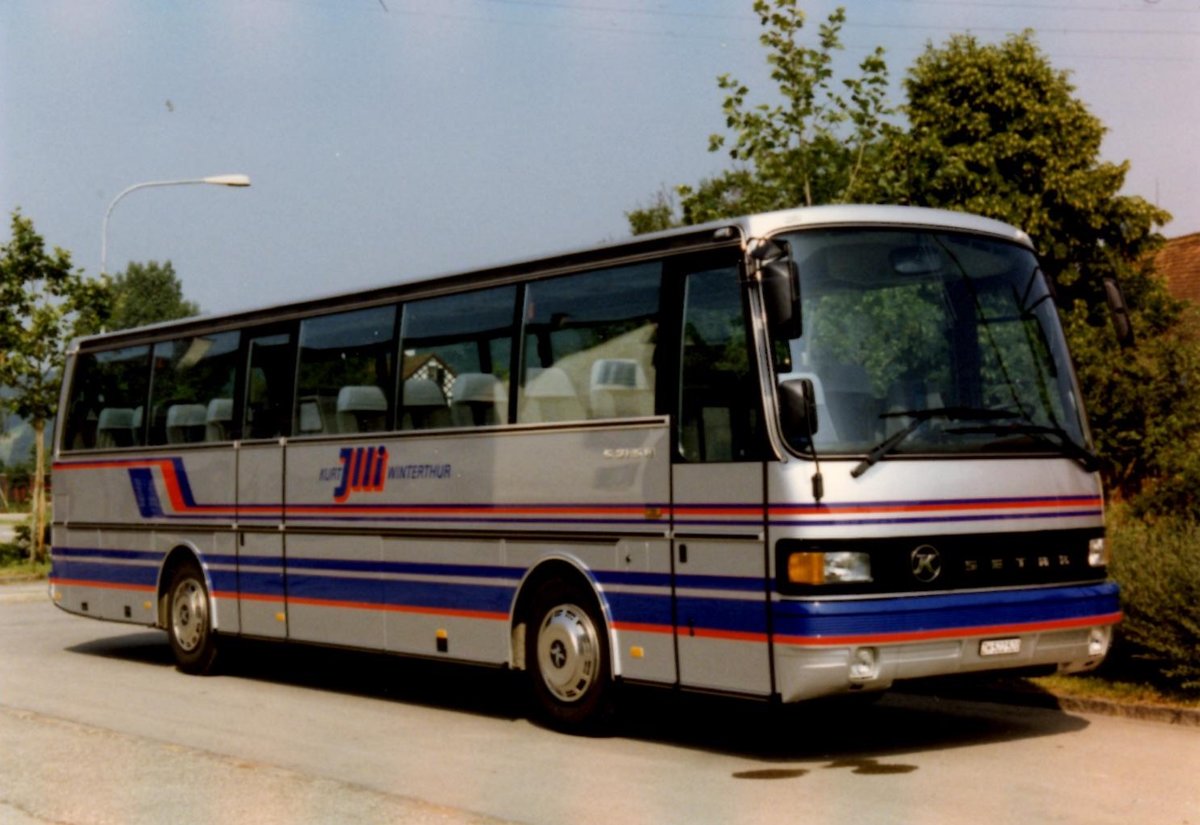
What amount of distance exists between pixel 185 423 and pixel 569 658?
6.32 metres

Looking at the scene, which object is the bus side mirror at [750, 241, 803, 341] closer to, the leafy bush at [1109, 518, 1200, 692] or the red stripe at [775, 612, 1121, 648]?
the red stripe at [775, 612, 1121, 648]

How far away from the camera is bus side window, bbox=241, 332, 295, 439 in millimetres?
14984

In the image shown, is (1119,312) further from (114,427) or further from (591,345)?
(114,427)

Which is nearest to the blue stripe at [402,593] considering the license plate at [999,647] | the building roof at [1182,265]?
the license plate at [999,647]

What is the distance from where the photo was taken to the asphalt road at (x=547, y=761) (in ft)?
28.3

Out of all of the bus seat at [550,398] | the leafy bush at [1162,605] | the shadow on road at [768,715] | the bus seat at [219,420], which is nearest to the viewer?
the shadow on road at [768,715]

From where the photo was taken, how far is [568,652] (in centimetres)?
1145

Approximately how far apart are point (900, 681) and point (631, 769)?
5.23ft

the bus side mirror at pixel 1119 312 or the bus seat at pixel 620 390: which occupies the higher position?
the bus side mirror at pixel 1119 312

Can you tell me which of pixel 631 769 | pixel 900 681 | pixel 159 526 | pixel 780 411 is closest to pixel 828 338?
pixel 780 411

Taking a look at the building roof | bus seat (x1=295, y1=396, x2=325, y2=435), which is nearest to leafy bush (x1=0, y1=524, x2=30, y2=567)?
bus seat (x1=295, y1=396, x2=325, y2=435)

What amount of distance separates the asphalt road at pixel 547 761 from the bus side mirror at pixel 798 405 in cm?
192

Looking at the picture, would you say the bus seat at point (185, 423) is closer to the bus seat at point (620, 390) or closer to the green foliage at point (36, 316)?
the bus seat at point (620, 390)

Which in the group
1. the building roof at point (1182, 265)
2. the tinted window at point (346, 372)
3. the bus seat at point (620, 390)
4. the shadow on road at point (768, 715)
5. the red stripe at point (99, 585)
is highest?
the building roof at point (1182, 265)
